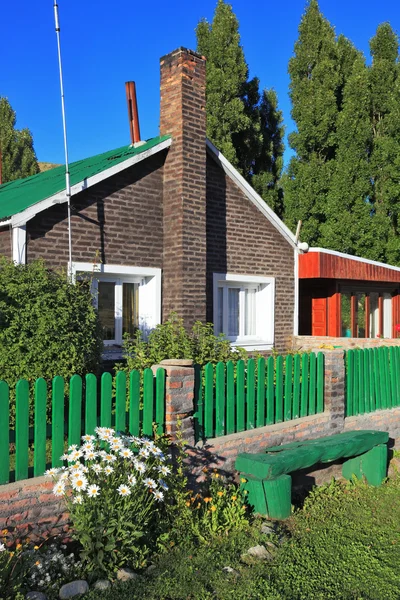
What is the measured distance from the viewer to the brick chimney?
9.70 meters

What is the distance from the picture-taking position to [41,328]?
227 inches

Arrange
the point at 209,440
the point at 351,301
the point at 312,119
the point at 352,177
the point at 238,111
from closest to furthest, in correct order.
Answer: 1. the point at 209,440
2. the point at 351,301
3. the point at 352,177
4. the point at 312,119
5. the point at 238,111

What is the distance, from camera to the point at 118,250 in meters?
9.42

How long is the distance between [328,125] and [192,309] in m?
13.2

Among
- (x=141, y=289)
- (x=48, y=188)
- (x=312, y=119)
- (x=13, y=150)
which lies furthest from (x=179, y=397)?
(x=13, y=150)

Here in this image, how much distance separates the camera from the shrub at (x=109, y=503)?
13.0 feet

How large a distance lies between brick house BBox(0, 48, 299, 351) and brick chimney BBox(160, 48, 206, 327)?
0.7 inches

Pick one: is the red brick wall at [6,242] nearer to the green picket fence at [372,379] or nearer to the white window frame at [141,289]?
the white window frame at [141,289]

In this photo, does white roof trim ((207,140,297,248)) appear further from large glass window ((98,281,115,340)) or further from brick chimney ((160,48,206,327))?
large glass window ((98,281,115,340))

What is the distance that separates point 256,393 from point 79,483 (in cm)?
306

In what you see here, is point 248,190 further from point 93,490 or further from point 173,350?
point 93,490

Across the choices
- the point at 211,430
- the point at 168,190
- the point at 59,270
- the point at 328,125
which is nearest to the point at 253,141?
the point at 328,125

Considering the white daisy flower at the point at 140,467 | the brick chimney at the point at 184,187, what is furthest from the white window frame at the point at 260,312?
the white daisy flower at the point at 140,467

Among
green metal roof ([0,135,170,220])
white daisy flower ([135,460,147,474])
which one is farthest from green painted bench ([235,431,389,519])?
green metal roof ([0,135,170,220])
